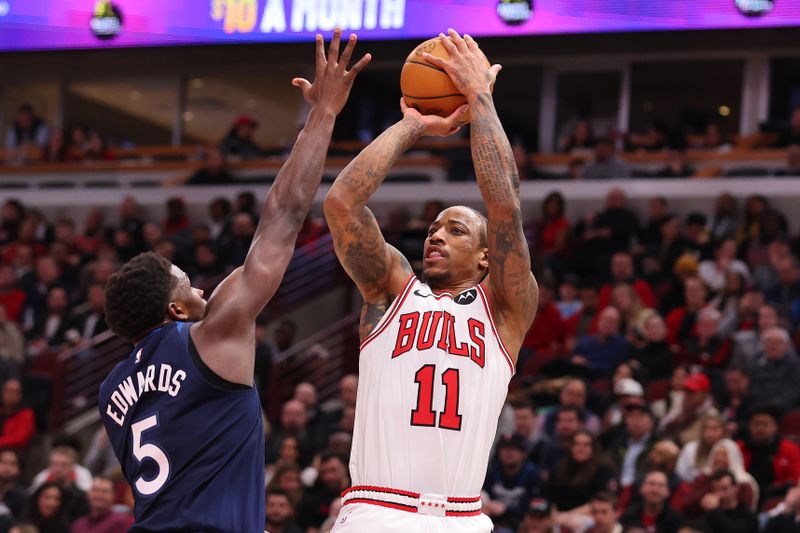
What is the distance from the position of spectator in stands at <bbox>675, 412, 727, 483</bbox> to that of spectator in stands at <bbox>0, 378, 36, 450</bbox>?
22.6 ft

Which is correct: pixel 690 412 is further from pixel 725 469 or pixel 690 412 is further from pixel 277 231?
pixel 277 231

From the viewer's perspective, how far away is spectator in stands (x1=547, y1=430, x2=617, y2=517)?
10508 mm

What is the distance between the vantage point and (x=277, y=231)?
4.78 meters

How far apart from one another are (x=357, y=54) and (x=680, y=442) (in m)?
9.89

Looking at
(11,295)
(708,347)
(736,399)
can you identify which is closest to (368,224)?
(736,399)

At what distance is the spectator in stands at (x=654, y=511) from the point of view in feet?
32.1

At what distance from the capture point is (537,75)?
2002cm

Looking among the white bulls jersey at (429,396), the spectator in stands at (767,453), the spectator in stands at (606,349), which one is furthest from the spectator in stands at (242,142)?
the white bulls jersey at (429,396)

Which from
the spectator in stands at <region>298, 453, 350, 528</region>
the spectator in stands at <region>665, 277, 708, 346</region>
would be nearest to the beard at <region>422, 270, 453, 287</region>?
the spectator in stands at <region>298, 453, 350, 528</region>

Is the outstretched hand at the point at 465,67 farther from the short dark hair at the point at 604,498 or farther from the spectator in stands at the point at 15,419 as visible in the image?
the spectator in stands at the point at 15,419

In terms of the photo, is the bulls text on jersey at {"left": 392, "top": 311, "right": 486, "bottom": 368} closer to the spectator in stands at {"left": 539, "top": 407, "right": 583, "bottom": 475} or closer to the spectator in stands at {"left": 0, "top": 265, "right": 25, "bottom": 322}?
the spectator in stands at {"left": 539, "top": 407, "right": 583, "bottom": 475}

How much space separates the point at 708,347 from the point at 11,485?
21.8 ft

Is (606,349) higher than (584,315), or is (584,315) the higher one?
(584,315)

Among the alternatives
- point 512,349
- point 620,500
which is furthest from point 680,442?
point 512,349
